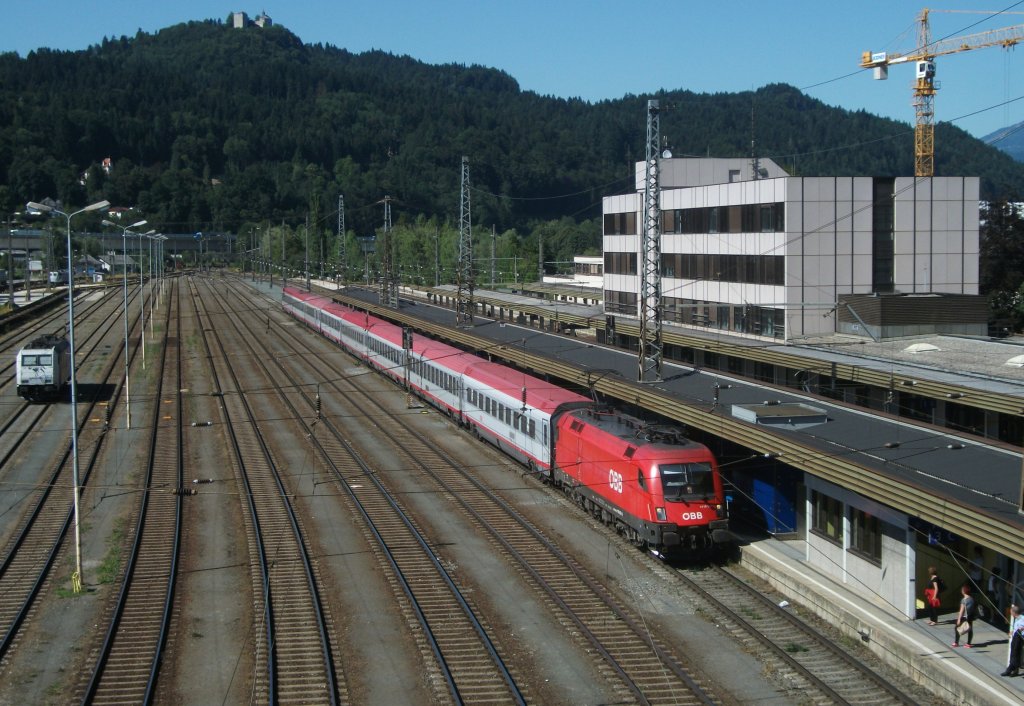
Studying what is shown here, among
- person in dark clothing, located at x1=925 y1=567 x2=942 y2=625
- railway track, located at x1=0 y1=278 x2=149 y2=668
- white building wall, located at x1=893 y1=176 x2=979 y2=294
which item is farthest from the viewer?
white building wall, located at x1=893 y1=176 x2=979 y2=294

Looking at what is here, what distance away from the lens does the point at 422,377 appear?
45.2m

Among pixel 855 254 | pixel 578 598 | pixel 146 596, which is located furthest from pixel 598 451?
pixel 855 254

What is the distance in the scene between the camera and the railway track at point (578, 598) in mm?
15953

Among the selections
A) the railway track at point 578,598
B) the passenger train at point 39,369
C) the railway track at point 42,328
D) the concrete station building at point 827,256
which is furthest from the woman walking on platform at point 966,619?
the railway track at point 42,328

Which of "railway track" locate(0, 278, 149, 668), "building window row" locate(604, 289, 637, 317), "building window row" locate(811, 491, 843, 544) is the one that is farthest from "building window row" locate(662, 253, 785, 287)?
"railway track" locate(0, 278, 149, 668)

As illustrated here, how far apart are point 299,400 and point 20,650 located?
30436 millimetres

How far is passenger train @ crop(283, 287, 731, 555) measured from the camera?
21484 mm

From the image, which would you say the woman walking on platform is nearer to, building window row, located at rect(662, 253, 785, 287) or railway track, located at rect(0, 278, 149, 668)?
railway track, located at rect(0, 278, 149, 668)

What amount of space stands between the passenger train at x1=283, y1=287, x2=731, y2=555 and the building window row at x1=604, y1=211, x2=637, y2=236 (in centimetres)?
1374

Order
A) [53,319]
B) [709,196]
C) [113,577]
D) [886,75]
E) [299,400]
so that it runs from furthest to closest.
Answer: [886,75] → [53,319] → [299,400] → [709,196] → [113,577]

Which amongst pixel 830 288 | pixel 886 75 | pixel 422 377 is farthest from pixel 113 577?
pixel 886 75

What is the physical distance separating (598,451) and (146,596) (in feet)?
33.8

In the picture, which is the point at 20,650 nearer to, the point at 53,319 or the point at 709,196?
the point at 709,196

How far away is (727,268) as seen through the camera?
43.2 metres
